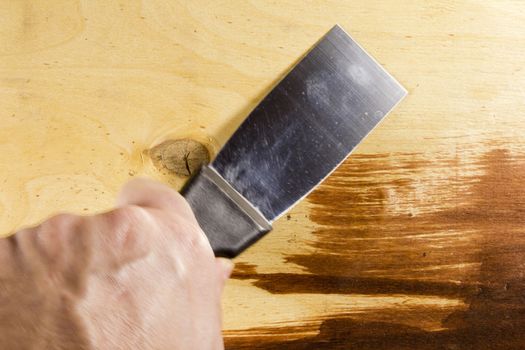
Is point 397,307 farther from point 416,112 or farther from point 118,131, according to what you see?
point 118,131

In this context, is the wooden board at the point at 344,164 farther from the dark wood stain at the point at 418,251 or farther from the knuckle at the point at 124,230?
the knuckle at the point at 124,230

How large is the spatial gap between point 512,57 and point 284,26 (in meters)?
0.33

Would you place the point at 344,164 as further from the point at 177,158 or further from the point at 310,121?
the point at 177,158

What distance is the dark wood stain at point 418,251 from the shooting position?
0.84 metres

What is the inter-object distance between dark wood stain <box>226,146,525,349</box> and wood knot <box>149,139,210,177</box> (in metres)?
0.16

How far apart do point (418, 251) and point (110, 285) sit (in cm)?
47

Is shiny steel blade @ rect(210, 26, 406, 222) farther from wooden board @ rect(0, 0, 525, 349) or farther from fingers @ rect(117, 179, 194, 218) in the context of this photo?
fingers @ rect(117, 179, 194, 218)

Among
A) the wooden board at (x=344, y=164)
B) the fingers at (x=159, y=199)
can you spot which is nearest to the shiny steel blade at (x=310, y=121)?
the wooden board at (x=344, y=164)

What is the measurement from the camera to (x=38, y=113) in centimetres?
81

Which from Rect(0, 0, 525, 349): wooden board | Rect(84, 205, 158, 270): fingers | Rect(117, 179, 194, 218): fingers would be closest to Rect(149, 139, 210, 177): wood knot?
Rect(0, 0, 525, 349): wooden board

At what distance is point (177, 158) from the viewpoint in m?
0.82

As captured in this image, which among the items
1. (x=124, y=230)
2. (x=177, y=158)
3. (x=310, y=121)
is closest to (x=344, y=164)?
(x=310, y=121)

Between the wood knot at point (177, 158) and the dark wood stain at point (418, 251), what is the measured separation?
0.52ft

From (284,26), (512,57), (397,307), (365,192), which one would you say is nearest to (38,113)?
(284,26)
